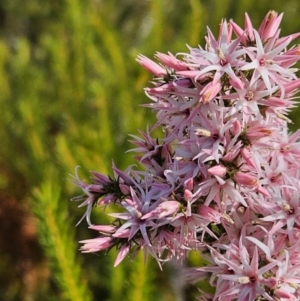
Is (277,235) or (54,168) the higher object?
(277,235)

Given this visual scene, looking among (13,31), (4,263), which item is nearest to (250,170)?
(4,263)

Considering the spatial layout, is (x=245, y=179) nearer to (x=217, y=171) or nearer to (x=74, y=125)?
(x=217, y=171)

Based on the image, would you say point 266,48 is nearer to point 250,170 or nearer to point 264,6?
point 250,170

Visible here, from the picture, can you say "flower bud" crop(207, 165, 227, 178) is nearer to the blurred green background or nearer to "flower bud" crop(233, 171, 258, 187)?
"flower bud" crop(233, 171, 258, 187)

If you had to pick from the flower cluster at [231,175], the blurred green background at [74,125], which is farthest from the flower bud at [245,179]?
the blurred green background at [74,125]

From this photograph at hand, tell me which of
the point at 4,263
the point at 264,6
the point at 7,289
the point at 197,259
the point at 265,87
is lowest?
the point at 7,289

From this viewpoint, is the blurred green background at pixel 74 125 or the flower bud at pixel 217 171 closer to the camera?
the flower bud at pixel 217 171

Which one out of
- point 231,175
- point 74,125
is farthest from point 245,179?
point 74,125

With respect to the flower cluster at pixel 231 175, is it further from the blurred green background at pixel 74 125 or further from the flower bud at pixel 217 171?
the blurred green background at pixel 74 125

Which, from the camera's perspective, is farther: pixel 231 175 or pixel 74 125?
pixel 74 125
